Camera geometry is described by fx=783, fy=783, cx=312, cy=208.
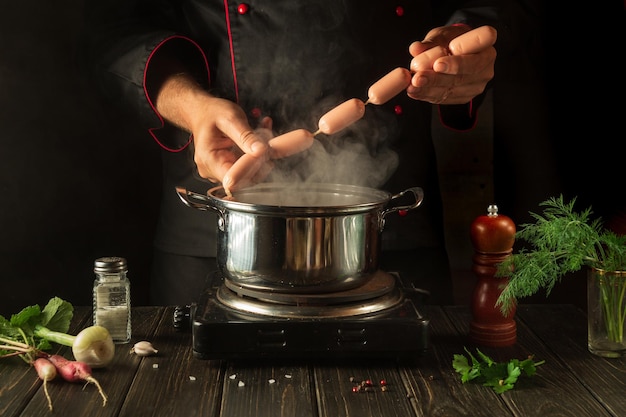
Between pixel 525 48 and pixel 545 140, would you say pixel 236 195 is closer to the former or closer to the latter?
pixel 525 48

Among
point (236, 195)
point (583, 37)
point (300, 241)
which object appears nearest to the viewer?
point (300, 241)

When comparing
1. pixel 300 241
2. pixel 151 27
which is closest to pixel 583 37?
pixel 151 27

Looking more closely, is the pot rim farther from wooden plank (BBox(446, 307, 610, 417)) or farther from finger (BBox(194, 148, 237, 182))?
wooden plank (BBox(446, 307, 610, 417))

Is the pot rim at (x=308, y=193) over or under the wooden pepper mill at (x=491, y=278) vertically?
over

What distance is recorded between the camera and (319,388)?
4.85 feet

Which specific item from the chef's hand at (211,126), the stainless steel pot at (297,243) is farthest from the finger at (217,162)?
the stainless steel pot at (297,243)

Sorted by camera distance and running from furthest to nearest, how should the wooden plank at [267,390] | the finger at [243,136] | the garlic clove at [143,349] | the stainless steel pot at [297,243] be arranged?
the finger at [243,136] → the garlic clove at [143,349] → the stainless steel pot at [297,243] → the wooden plank at [267,390]

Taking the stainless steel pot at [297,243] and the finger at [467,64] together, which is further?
the finger at [467,64]

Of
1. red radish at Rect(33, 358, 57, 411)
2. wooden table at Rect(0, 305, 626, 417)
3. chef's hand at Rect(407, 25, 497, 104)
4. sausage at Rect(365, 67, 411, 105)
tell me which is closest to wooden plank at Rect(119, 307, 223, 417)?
wooden table at Rect(0, 305, 626, 417)

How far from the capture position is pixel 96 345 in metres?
1.57

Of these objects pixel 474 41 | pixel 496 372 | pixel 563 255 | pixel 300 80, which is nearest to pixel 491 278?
pixel 563 255

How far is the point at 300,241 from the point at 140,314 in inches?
23.4

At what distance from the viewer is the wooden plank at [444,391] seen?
1388 millimetres

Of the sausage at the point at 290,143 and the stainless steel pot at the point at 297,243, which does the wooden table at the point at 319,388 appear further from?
the sausage at the point at 290,143
